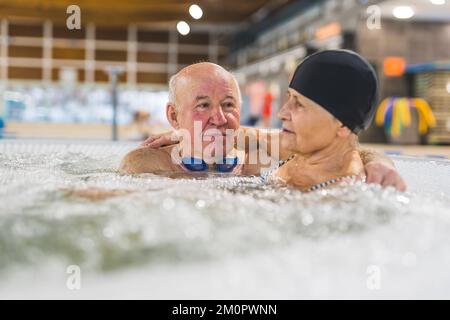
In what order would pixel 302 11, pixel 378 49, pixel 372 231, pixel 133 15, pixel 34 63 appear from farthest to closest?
pixel 34 63 < pixel 133 15 < pixel 302 11 < pixel 378 49 < pixel 372 231

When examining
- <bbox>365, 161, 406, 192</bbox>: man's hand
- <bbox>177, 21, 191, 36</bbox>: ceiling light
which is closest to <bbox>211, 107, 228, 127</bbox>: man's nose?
<bbox>365, 161, 406, 192</bbox>: man's hand

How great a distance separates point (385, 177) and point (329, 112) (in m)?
0.23

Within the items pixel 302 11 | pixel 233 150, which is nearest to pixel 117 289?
pixel 233 150

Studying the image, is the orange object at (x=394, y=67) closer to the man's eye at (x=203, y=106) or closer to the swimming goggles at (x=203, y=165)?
the swimming goggles at (x=203, y=165)

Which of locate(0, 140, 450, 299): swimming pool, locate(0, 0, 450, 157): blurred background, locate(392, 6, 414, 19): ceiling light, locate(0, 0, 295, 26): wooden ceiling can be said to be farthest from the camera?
locate(0, 0, 295, 26): wooden ceiling

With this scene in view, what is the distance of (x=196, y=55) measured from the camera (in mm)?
17719

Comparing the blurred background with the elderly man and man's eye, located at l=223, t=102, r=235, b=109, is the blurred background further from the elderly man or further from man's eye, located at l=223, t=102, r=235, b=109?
man's eye, located at l=223, t=102, r=235, b=109

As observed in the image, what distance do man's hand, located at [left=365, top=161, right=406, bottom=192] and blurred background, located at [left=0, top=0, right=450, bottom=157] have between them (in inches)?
223

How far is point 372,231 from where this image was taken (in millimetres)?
1058

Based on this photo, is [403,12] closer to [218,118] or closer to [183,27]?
[183,27]

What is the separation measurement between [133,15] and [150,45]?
2.31m

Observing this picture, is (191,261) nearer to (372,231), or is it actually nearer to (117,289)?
(117,289)

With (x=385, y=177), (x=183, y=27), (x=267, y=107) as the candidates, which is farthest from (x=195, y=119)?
(x=183, y=27)

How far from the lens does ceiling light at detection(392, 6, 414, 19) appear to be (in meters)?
9.24
